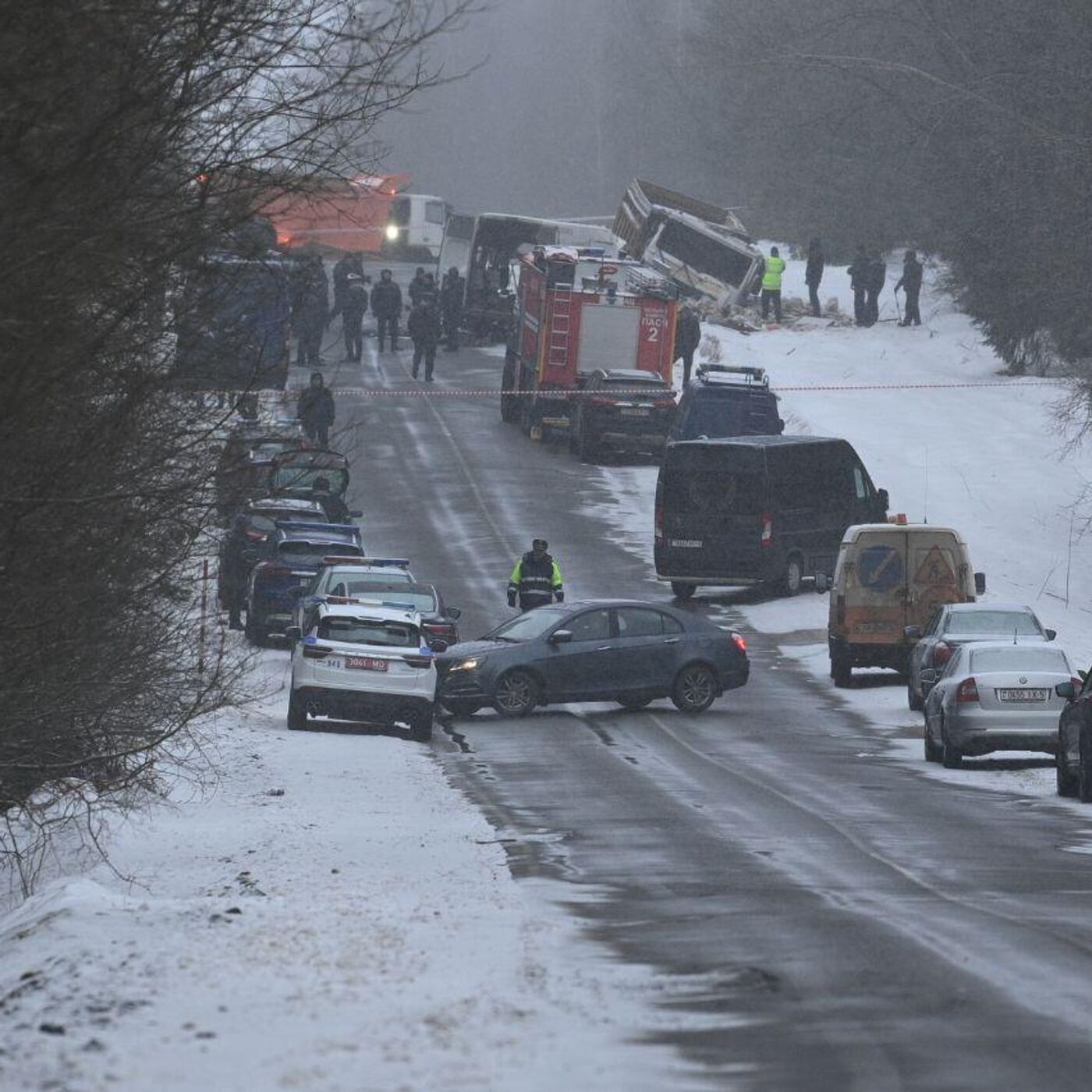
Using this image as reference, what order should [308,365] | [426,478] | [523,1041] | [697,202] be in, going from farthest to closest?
[697,202]
[308,365]
[426,478]
[523,1041]

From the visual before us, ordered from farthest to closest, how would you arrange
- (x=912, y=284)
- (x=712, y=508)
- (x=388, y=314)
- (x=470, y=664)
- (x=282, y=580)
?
1. (x=912, y=284)
2. (x=388, y=314)
3. (x=712, y=508)
4. (x=282, y=580)
5. (x=470, y=664)

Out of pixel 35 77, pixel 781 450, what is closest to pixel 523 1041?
pixel 35 77

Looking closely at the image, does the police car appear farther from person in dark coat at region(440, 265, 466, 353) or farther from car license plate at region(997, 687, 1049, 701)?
person in dark coat at region(440, 265, 466, 353)

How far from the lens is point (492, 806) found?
64.0ft

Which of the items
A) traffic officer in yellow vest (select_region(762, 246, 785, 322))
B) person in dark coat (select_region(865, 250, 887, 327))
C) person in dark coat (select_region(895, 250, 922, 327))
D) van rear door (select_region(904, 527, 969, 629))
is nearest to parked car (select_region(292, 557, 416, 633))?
van rear door (select_region(904, 527, 969, 629))

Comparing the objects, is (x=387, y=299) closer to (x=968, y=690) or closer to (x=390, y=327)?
(x=390, y=327)

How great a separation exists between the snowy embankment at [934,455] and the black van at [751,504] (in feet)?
3.57

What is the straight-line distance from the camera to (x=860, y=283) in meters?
66.2

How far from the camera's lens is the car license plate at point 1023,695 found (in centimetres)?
2361

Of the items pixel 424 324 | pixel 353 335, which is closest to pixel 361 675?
pixel 424 324

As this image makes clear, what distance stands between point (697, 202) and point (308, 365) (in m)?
17.1

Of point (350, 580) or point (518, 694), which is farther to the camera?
point (350, 580)

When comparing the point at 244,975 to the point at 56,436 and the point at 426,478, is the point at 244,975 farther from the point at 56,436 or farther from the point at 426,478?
the point at 426,478

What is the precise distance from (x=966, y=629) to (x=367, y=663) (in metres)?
7.20
